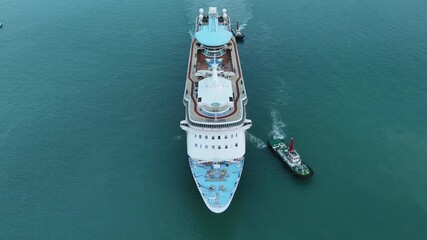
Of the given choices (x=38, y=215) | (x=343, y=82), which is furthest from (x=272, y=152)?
(x=38, y=215)

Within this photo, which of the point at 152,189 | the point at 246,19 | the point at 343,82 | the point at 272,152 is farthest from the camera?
the point at 246,19

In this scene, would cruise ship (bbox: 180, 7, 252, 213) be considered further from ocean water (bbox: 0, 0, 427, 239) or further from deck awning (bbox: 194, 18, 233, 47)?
deck awning (bbox: 194, 18, 233, 47)

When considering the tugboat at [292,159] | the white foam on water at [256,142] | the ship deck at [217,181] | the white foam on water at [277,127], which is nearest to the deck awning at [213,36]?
the white foam on water at [277,127]

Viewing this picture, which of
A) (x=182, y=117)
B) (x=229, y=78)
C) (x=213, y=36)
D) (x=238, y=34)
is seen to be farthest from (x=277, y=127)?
(x=238, y=34)

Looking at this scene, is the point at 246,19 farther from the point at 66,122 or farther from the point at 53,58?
the point at 66,122

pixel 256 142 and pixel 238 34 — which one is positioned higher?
pixel 238 34

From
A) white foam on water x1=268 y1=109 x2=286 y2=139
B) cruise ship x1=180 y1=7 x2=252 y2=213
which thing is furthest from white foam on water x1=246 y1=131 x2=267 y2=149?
cruise ship x1=180 y1=7 x2=252 y2=213

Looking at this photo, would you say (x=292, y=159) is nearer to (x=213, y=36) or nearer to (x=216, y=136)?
(x=216, y=136)
